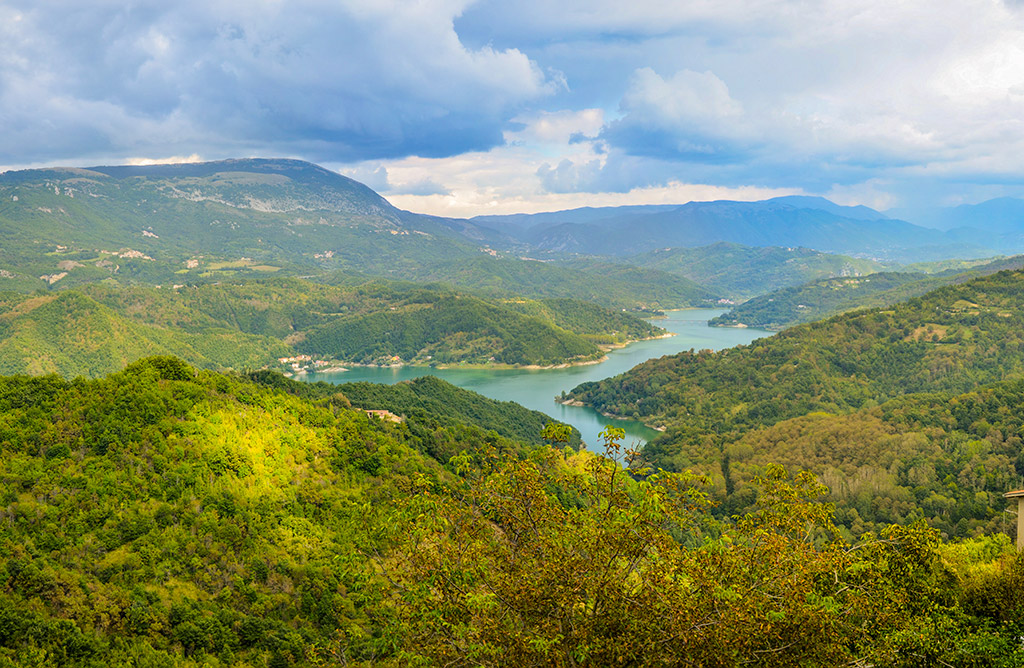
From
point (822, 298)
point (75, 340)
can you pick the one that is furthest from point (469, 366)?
point (822, 298)

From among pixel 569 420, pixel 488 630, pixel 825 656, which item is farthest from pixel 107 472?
pixel 569 420

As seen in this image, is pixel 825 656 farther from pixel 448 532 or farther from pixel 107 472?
pixel 107 472

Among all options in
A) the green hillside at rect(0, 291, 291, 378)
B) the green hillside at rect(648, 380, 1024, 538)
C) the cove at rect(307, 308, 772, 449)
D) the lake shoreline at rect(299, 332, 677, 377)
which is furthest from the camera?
the lake shoreline at rect(299, 332, 677, 377)

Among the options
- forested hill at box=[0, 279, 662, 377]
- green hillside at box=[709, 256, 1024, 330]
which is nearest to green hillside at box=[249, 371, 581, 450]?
forested hill at box=[0, 279, 662, 377]

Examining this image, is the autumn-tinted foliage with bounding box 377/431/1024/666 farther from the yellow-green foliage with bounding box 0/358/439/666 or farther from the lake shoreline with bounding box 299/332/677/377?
the lake shoreline with bounding box 299/332/677/377

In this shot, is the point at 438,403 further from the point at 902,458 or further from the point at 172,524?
the point at 172,524

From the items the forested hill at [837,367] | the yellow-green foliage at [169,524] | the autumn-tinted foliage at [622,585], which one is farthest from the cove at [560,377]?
the autumn-tinted foliage at [622,585]
